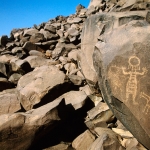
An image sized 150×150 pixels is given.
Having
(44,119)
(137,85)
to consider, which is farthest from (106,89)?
(44,119)

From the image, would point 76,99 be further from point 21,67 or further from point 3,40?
point 3,40

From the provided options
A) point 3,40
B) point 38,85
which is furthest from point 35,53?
point 38,85

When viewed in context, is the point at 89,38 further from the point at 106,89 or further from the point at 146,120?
the point at 146,120

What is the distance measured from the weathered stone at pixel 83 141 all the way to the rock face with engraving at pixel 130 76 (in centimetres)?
128

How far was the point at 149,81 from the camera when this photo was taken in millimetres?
3098

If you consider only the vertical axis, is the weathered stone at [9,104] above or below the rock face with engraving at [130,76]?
below

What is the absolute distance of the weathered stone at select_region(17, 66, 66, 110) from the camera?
560cm

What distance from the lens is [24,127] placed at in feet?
13.9

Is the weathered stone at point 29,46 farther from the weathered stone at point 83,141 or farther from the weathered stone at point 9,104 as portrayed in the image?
the weathered stone at point 83,141

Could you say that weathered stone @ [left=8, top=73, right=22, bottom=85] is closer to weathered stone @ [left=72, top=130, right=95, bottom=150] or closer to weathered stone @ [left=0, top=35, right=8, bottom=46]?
weathered stone @ [left=72, top=130, right=95, bottom=150]

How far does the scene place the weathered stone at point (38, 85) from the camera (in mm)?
5598

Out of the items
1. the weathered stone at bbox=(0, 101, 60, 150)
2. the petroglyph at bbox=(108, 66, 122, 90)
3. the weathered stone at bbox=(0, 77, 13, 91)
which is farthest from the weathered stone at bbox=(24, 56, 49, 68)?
the petroglyph at bbox=(108, 66, 122, 90)

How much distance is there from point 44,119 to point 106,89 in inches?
69.5

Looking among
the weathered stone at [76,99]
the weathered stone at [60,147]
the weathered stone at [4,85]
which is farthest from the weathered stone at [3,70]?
the weathered stone at [60,147]
